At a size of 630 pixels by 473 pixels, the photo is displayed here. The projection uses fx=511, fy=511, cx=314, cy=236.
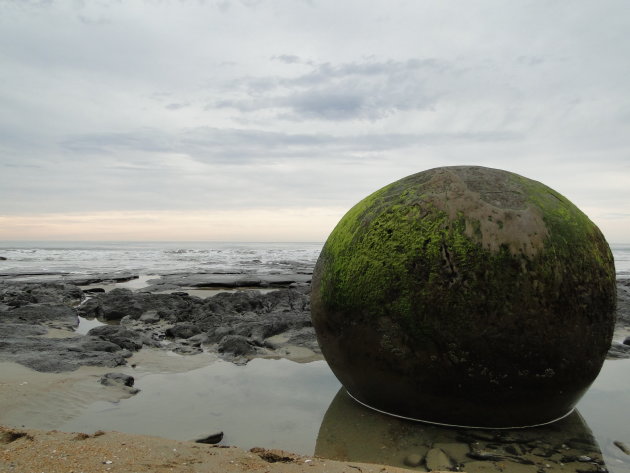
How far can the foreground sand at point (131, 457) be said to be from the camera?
2.75 meters

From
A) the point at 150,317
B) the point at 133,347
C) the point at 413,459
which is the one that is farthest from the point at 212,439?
the point at 150,317

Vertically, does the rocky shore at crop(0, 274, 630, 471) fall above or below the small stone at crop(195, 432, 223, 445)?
above

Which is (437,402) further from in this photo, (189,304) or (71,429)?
(189,304)

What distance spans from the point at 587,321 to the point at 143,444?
3.23 meters

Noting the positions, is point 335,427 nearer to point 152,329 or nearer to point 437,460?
point 437,460

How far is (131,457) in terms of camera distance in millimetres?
2912

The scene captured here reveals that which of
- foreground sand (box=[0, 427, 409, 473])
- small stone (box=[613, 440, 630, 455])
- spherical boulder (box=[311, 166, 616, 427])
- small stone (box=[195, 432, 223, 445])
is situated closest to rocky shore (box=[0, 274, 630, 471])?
foreground sand (box=[0, 427, 409, 473])

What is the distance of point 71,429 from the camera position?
3.74m

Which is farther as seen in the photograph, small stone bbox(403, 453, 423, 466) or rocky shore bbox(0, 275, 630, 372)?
rocky shore bbox(0, 275, 630, 372)

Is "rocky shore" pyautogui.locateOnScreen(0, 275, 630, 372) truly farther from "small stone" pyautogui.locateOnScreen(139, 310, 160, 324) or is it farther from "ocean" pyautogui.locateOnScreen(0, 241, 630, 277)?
"ocean" pyautogui.locateOnScreen(0, 241, 630, 277)

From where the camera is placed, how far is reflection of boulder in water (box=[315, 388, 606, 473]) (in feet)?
11.1

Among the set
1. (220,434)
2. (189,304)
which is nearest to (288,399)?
(220,434)

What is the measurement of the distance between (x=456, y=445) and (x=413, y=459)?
1.31 feet

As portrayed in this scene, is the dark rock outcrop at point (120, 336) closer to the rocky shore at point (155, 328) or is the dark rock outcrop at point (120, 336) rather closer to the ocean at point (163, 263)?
the rocky shore at point (155, 328)
